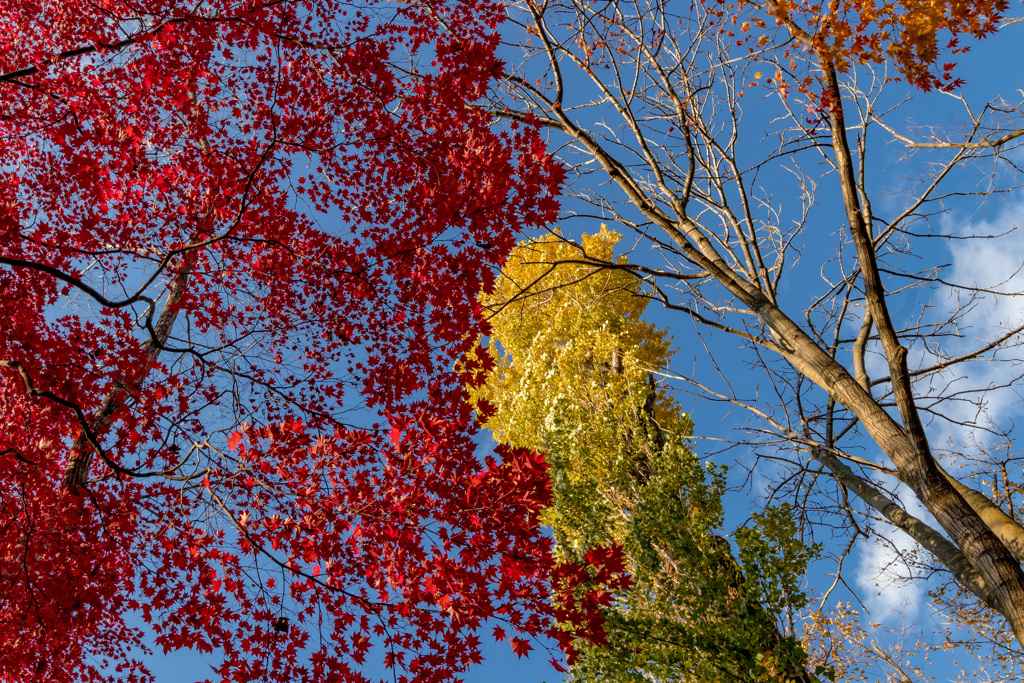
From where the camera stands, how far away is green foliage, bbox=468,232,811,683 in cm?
657

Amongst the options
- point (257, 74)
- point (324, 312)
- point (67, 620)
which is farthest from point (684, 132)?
point (67, 620)

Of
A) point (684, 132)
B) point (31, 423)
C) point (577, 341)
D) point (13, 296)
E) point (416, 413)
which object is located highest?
point (577, 341)

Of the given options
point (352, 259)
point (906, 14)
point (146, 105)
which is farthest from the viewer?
point (146, 105)

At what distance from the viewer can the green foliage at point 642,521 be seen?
657 centimetres

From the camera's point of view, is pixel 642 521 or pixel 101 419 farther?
A: pixel 642 521

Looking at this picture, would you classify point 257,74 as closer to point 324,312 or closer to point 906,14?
point 324,312

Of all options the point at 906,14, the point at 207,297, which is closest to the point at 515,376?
the point at 207,297

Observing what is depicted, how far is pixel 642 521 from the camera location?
7754mm

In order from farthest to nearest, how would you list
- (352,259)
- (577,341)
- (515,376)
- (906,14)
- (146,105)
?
(515,376)
(577,341)
(146,105)
(352,259)
(906,14)

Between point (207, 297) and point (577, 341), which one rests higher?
point (577, 341)

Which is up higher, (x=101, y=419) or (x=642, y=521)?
(x=101, y=419)

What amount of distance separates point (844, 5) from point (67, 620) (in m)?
9.53

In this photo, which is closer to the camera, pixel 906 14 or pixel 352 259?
pixel 906 14

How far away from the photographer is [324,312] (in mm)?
6137
